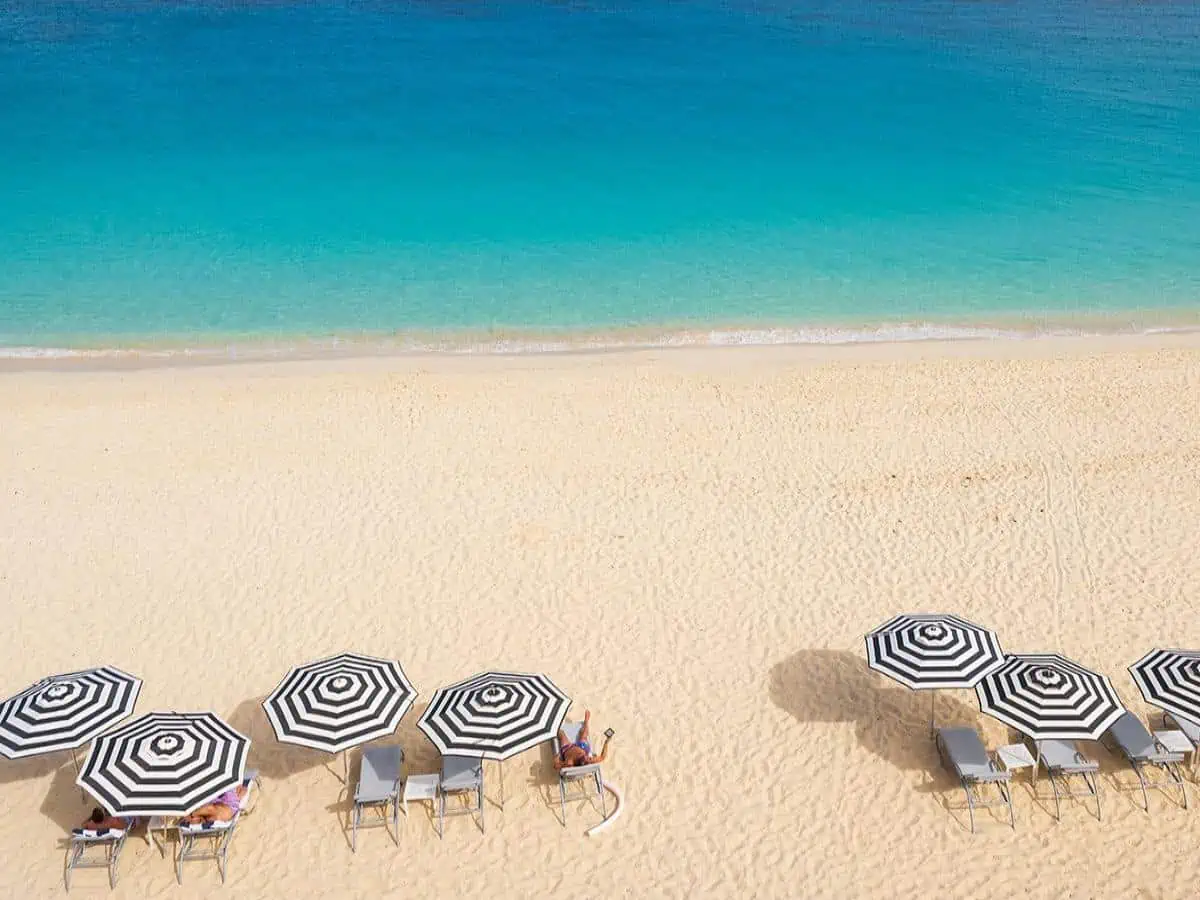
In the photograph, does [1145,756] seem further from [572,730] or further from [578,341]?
[578,341]

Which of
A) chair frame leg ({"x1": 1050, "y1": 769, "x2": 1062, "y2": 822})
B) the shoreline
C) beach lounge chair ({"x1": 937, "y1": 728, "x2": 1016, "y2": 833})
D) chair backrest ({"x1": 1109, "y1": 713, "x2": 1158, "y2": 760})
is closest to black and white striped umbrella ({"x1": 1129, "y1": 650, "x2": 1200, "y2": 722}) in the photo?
chair backrest ({"x1": 1109, "y1": 713, "x2": 1158, "y2": 760})

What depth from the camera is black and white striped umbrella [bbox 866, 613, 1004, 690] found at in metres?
11.2

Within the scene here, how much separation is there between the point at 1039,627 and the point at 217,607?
488 inches

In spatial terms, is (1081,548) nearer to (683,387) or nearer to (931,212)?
(683,387)

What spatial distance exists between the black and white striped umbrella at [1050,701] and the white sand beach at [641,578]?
3.41 ft

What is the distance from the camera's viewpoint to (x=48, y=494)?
57.4 feet

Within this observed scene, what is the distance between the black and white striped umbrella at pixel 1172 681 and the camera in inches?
423

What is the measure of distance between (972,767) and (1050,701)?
1.19 metres

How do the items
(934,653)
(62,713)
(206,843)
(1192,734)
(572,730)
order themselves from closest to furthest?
(206,843) → (62,713) → (1192,734) → (934,653) → (572,730)

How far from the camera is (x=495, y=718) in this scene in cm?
1060

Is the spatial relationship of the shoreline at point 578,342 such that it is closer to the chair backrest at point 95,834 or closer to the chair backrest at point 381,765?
the chair backrest at point 381,765

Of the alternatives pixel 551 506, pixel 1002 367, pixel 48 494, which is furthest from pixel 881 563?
pixel 48 494

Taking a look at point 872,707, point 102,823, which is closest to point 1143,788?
point 872,707

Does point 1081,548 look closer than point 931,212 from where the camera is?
Yes
